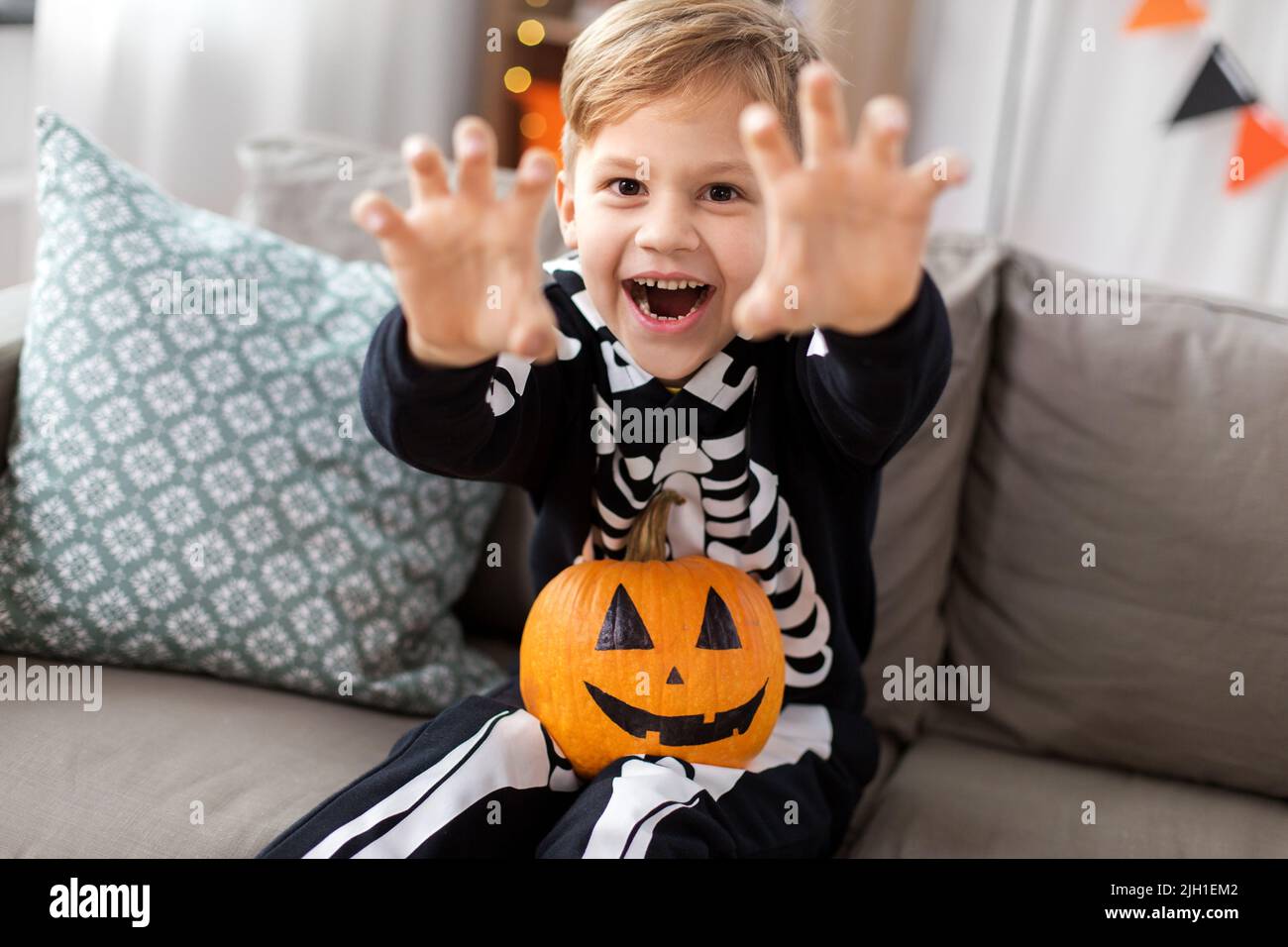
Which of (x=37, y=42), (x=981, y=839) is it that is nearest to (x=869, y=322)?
(x=981, y=839)

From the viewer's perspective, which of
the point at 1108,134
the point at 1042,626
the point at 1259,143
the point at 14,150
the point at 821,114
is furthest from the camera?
the point at 1108,134

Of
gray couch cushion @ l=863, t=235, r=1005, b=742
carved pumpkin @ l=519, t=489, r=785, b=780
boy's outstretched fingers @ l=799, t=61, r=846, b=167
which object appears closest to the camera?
boy's outstretched fingers @ l=799, t=61, r=846, b=167

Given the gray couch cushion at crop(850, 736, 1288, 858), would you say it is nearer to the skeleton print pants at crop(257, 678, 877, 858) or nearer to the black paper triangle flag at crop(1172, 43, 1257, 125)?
the skeleton print pants at crop(257, 678, 877, 858)

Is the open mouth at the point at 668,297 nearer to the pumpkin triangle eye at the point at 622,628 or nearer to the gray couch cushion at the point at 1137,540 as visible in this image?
the pumpkin triangle eye at the point at 622,628

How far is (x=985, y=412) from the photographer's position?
4.74 ft

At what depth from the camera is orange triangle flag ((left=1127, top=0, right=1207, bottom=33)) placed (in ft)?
8.15

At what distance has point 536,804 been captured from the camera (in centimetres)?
101

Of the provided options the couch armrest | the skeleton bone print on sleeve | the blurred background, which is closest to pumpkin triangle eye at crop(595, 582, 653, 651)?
the skeleton bone print on sleeve

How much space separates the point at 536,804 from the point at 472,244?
1.61 feet

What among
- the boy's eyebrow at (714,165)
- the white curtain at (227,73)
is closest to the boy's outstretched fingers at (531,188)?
the boy's eyebrow at (714,165)

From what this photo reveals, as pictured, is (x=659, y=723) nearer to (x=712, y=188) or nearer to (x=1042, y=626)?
(x=712, y=188)

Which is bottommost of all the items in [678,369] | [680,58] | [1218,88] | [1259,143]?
[678,369]

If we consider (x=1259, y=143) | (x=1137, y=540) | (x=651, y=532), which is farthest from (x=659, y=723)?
(x=1259, y=143)

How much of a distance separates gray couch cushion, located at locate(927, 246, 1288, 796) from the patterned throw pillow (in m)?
0.63
